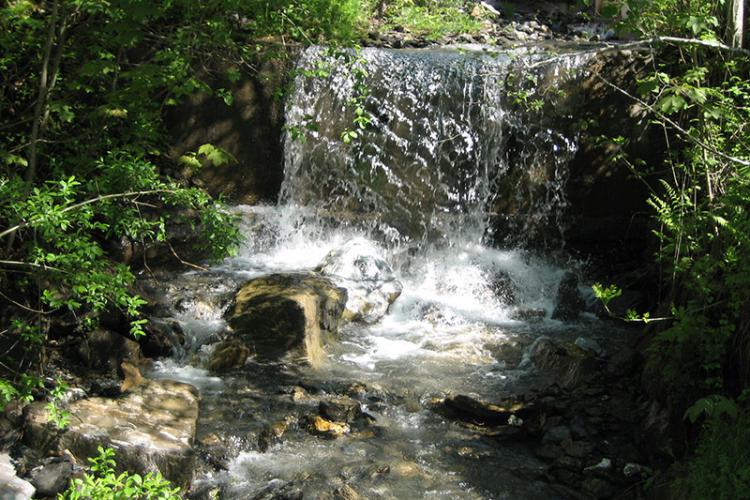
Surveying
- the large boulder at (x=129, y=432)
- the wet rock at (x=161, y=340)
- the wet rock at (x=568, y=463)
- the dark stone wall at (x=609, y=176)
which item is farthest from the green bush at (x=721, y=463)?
the dark stone wall at (x=609, y=176)

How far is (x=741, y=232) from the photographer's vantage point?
14.2 ft

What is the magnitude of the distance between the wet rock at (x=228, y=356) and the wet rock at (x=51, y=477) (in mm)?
2049

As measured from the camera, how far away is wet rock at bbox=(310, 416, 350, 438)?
515cm

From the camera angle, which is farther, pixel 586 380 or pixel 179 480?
pixel 586 380

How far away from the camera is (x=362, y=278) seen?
26.7 feet

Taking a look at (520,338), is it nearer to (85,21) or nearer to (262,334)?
(262,334)

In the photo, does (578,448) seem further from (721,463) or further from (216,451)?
(216,451)

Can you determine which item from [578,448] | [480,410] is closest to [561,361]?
[480,410]

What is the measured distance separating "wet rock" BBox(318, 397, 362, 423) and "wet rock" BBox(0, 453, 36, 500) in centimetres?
208

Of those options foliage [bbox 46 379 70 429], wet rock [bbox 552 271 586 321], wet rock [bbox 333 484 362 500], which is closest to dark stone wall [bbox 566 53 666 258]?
wet rock [bbox 552 271 586 321]

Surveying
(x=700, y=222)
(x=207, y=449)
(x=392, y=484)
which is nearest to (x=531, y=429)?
(x=392, y=484)

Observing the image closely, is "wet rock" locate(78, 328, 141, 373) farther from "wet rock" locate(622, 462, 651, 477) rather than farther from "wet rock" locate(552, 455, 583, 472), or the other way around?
"wet rock" locate(622, 462, 651, 477)

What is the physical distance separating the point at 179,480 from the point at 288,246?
5.27 m

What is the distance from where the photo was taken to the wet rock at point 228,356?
6173 millimetres
